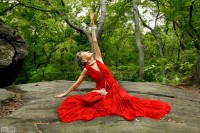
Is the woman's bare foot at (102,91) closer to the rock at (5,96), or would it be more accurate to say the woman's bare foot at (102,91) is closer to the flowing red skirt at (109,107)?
the flowing red skirt at (109,107)

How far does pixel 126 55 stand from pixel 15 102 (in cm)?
1668

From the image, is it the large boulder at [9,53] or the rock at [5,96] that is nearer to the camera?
the rock at [5,96]

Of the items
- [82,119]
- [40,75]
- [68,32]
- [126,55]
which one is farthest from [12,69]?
[126,55]

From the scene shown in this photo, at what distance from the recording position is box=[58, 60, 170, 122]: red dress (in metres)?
6.14

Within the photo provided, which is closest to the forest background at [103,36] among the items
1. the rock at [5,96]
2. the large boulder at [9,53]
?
the large boulder at [9,53]

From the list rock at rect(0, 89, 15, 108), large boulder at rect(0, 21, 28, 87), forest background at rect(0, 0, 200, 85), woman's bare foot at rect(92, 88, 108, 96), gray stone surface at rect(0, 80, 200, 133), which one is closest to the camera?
gray stone surface at rect(0, 80, 200, 133)

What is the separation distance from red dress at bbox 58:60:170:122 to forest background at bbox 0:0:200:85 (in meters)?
5.35

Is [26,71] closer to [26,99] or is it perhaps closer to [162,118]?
[26,99]

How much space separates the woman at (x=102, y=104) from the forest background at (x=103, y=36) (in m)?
5.36

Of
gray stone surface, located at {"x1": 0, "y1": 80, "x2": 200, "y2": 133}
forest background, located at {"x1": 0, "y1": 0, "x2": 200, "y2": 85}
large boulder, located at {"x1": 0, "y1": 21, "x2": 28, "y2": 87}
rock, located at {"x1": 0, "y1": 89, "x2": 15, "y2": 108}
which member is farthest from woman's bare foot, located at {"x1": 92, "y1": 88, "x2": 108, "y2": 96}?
forest background, located at {"x1": 0, "y1": 0, "x2": 200, "y2": 85}

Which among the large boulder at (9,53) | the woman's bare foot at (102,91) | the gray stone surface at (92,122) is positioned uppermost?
the large boulder at (9,53)

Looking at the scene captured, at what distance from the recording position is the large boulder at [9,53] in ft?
31.0

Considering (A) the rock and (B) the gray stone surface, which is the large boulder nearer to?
(A) the rock

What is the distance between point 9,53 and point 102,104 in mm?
4481
